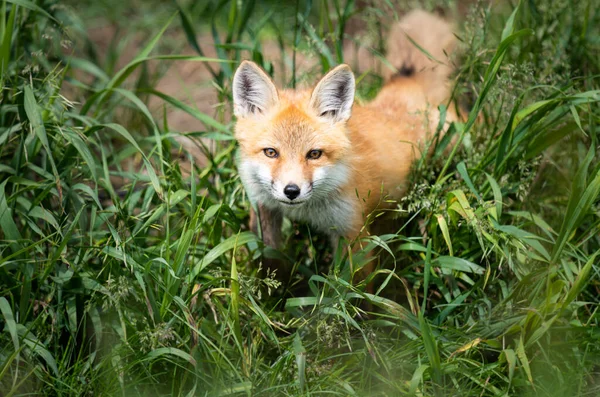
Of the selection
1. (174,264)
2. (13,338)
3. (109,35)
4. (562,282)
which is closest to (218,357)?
(174,264)

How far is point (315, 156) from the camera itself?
340 cm

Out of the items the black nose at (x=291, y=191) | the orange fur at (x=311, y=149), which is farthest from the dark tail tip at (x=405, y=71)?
the black nose at (x=291, y=191)

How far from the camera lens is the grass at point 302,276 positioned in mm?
2961

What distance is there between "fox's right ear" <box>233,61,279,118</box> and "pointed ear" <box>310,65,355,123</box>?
0.23m

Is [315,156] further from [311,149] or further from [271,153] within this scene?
[271,153]

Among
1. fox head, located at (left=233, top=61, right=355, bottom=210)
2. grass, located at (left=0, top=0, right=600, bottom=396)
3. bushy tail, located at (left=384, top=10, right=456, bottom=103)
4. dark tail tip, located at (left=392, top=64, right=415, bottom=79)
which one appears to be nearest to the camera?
grass, located at (left=0, top=0, right=600, bottom=396)

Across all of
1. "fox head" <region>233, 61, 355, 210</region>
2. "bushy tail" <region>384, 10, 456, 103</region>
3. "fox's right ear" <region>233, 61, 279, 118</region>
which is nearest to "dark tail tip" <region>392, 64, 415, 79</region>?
"bushy tail" <region>384, 10, 456, 103</region>

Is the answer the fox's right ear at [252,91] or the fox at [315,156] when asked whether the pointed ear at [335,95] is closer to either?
the fox at [315,156]

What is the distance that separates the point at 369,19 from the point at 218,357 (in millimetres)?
2693

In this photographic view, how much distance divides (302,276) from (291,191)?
34.6 inches

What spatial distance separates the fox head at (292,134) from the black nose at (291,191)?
6 cm

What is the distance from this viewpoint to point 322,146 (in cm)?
339

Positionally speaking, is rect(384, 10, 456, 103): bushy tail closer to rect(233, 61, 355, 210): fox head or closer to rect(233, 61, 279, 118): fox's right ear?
rect(233, 61, 355, 210): fox head

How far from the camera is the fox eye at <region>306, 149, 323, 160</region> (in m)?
3.38
